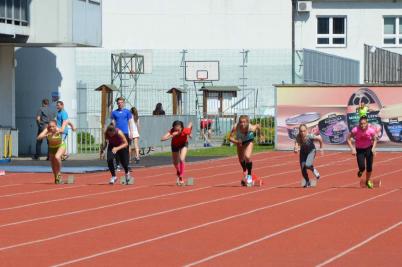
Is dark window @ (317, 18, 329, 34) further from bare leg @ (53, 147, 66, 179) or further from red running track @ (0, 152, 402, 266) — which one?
bare leg @ (53, 147, 66, 179)

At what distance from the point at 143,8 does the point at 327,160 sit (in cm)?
2920

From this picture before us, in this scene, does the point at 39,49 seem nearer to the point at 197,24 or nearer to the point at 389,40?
the point at 197,24

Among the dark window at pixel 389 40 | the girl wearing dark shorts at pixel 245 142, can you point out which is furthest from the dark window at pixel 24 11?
the dark window at pixel 389 40

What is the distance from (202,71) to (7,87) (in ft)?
72.1

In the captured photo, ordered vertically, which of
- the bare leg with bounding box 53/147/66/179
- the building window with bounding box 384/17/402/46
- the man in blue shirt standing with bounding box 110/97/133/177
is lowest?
the bare leg with bounding box 53/147/66/179

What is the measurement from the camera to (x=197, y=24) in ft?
216

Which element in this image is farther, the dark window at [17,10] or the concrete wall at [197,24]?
the concrete wall at [197,24]

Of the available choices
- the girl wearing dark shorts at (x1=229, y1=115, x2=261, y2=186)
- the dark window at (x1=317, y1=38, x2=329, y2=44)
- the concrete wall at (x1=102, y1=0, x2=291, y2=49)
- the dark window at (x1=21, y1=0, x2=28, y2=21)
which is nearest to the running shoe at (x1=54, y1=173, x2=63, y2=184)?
the girl wearing dark shorts at (x1=229, y1=115, x2=261, y2=186)

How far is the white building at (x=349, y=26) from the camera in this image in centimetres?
6725

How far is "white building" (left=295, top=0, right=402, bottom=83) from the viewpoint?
221ft

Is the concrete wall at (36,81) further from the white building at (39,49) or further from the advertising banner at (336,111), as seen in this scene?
the advertising banner at (336,111)

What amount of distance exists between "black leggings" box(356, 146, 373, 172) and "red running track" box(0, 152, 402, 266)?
1.86ft

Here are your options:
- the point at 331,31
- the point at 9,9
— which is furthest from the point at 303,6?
the point at 9,9

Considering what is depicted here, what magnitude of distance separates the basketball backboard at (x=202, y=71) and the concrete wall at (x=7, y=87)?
20.6 m
